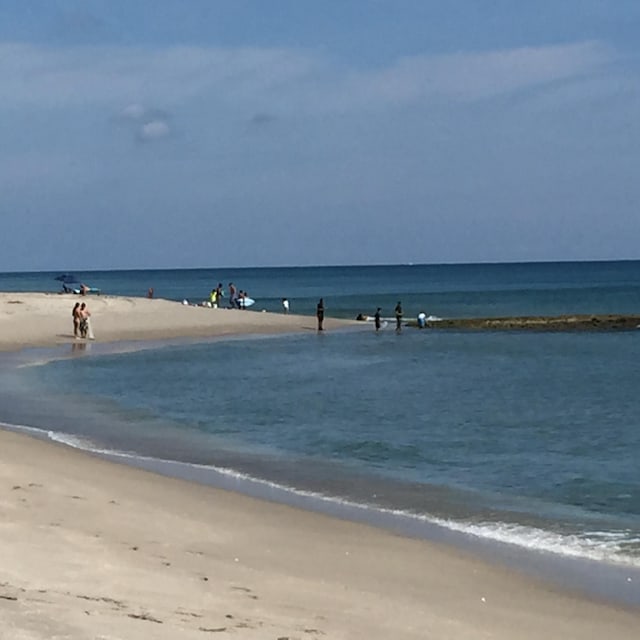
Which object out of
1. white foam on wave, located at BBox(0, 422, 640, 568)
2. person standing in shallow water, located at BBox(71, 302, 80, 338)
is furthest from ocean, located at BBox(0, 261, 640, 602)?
person standing in shallow water, located at BBox(71, 302, 80, 338)

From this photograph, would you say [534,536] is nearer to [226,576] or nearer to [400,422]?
[226,576]

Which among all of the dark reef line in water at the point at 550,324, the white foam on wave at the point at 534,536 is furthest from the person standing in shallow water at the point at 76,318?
the white foam on wave at the point at 534,536

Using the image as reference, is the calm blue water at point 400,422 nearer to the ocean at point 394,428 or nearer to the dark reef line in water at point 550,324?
the ocean at point 394,428

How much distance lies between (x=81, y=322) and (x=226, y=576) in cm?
4050

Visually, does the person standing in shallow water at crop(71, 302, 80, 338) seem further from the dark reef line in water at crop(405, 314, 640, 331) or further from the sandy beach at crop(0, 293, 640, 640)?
the sandy beach at crop(0, 293, 640, 640)

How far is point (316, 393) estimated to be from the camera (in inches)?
1204

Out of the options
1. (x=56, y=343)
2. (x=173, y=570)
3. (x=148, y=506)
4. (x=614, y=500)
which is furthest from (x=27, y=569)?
(x=56, y=343)

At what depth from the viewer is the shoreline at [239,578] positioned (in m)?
8.10

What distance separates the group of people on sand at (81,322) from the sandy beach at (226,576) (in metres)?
33.3

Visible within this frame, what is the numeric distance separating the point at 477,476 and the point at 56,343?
1281 inches

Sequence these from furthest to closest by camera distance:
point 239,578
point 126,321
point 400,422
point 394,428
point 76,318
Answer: point 126,321 < point 76,318 < point 400,422 < point 394,428 < point 239,578

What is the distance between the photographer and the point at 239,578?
9984 mm

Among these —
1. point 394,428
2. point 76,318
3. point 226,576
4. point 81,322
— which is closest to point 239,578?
point 226,576

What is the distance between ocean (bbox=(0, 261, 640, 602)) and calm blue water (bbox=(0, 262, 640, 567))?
51 mm
